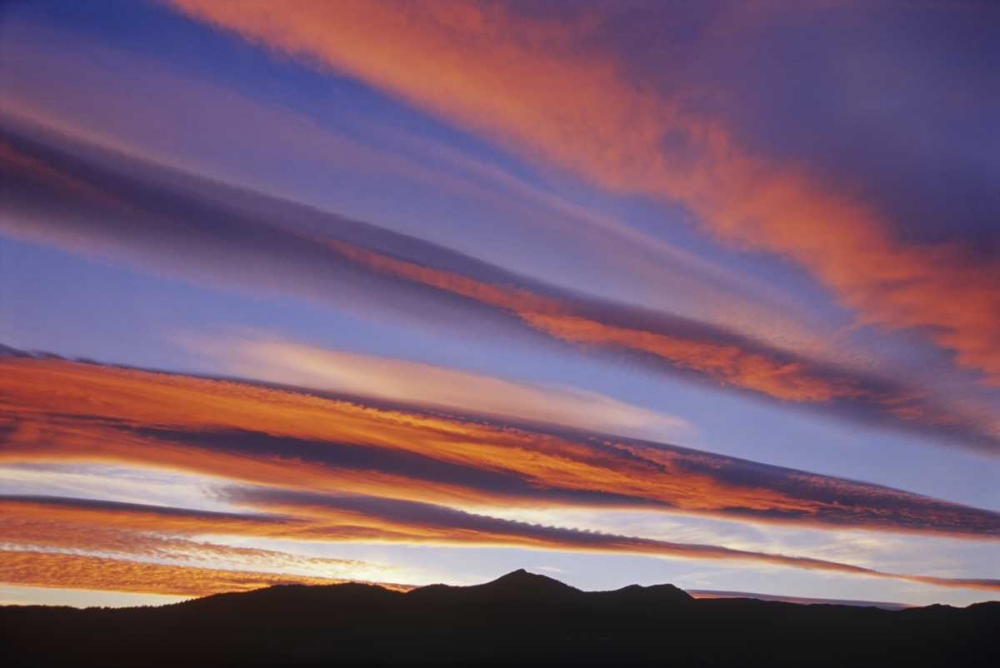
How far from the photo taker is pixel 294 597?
9394cm

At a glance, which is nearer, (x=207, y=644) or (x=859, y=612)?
(x=207, y=644)

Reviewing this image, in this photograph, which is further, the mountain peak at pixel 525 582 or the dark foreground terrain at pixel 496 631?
the mountain peak at pixel 525 582

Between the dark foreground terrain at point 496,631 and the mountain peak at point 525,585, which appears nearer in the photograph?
the dark foreground terrain at point 496,631

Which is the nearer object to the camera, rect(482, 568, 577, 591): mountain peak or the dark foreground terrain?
the dark foreground terrain

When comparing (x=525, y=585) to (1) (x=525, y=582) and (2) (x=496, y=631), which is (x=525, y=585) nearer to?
(1) (x=525, y=582)

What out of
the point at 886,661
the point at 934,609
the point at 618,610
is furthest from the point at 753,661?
the point at 934,609

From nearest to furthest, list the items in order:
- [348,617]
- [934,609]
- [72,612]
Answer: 1. [72,612]
2. [348,617]
3. [934,609]

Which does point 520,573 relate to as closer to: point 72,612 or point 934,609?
point 934,609

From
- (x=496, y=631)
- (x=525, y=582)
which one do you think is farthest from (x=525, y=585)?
(x=496, y=631)

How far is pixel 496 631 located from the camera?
8250 cm

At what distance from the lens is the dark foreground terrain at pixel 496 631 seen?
62.0m

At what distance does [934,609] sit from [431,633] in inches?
2944

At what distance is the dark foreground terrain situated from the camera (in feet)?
203

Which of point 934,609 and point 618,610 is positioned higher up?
point 934,609
